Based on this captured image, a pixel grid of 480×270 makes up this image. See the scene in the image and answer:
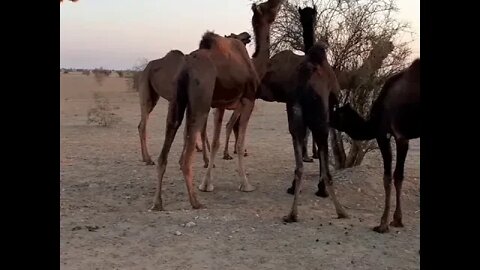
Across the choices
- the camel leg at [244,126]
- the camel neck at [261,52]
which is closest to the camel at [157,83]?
the camel neck at [261,52]

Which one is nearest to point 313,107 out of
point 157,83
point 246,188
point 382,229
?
point 382,229

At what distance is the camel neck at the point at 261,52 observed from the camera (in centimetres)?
968

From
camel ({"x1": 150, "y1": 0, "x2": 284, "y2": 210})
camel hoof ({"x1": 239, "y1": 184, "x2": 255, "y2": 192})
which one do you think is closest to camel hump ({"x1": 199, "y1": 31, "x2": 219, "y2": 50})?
camel ({"x1": 150, "y1": 0, "x2": 284, "y2": 210})

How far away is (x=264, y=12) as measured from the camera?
9656 millimetres

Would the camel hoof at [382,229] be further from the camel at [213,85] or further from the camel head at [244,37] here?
the camel head at [244,37]

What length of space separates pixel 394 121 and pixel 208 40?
3.29 meters

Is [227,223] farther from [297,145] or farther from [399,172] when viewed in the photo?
[399,172]

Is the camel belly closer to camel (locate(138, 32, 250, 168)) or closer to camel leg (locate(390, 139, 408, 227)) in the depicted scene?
camel (locate(138, 32, 250, 168))

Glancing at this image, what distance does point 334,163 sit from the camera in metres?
10.7

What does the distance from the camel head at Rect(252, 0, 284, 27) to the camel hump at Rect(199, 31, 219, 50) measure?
135 centimetres

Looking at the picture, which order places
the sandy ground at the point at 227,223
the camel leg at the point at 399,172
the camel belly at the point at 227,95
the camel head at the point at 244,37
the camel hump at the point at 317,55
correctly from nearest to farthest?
the sandy ground at the point at 227,223 < the camel leg at the point at 399,172 < the camel hump at the point at 317,55 < the camel belly at the point at 227,95 < the camel head at the point at 244,37

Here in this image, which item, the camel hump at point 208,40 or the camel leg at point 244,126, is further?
the camel leg at point 244,126

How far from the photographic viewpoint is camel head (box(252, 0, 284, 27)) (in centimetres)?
962

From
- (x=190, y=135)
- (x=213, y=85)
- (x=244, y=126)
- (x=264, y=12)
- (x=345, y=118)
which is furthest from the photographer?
(x=264, y=12)
